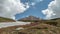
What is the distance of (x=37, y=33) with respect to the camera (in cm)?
3247

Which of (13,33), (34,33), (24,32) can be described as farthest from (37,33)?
(13,33)

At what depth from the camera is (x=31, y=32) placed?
32.6 meters

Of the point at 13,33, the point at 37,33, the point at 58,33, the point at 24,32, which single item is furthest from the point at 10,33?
the point at 58,33

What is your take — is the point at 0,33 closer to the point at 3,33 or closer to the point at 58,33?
the point at 3,33

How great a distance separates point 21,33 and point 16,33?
1120mm

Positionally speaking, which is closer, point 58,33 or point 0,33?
point 0,33

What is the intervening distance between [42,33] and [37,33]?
100cm

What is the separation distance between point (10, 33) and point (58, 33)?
11.3 m

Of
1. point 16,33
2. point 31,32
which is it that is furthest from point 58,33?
point 16,33

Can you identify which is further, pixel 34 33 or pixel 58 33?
pixel 58 33

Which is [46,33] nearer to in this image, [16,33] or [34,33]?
[34,33]

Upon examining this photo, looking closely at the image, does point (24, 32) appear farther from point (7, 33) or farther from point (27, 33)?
point (7, 33)

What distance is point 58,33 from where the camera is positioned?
37.2 metres

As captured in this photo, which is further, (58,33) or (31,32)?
(58,33)
